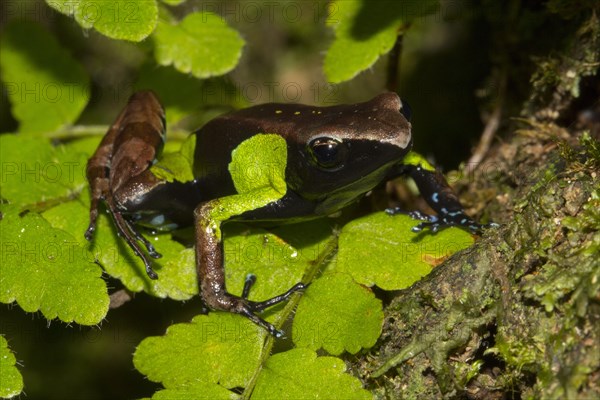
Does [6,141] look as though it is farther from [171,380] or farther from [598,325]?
[598,325]

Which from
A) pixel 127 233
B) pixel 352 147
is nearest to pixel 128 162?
pixel 127 233

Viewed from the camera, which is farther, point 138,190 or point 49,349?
point 49,349

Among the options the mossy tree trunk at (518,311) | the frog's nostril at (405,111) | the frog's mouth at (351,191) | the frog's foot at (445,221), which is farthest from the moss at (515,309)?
the frog's nostril at (405,111)

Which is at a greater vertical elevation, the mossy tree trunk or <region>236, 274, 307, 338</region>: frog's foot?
the mossy tree trunk

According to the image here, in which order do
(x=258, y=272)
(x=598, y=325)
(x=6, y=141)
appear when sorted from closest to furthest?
1. (x=598, y=325)
2. (x=258, y=272)
3. (x=6, y=141)

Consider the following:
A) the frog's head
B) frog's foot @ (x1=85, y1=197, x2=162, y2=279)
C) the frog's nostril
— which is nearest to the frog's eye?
the frog's head

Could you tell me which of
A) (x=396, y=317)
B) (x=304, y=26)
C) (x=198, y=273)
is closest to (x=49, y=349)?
(x=198, y=273)

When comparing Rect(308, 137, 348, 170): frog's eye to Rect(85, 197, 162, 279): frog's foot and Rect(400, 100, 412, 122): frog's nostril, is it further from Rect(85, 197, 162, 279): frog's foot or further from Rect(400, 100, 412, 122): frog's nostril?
Rect(85, 197, 162, 279): frog's foot

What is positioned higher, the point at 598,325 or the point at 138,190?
the point at 598,325
